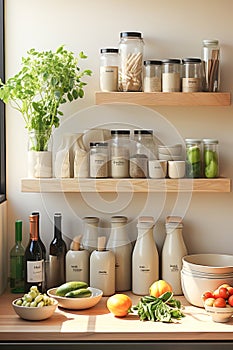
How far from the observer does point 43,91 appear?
2.92 meters

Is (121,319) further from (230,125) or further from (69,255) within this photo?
(230,125)

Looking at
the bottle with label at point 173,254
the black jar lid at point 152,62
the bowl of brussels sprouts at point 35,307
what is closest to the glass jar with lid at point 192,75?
the black jar lid at point 152,62

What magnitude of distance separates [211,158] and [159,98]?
1.15 feet

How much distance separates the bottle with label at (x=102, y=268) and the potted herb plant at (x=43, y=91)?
40 centimetres

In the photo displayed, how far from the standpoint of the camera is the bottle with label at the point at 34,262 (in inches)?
111

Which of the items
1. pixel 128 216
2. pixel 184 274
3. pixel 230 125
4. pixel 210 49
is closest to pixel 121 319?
pixel 184 274

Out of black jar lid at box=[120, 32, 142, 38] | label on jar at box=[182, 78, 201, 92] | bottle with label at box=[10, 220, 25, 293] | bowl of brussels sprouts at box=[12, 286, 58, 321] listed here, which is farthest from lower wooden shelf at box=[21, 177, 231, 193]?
black jar lid at box=[120, 32, 142, 38]

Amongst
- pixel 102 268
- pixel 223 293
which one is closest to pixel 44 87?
pixel 102 268

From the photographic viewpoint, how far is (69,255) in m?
2.94

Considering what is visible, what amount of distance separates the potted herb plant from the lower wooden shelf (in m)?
0.06

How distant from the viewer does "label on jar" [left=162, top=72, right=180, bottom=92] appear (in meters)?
2.90

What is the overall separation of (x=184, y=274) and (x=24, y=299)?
2.21 feet

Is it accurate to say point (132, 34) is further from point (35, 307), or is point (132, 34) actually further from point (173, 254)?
point (35, 307)

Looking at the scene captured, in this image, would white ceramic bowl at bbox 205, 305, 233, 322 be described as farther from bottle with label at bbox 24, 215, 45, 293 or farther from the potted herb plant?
the potted herb plant
